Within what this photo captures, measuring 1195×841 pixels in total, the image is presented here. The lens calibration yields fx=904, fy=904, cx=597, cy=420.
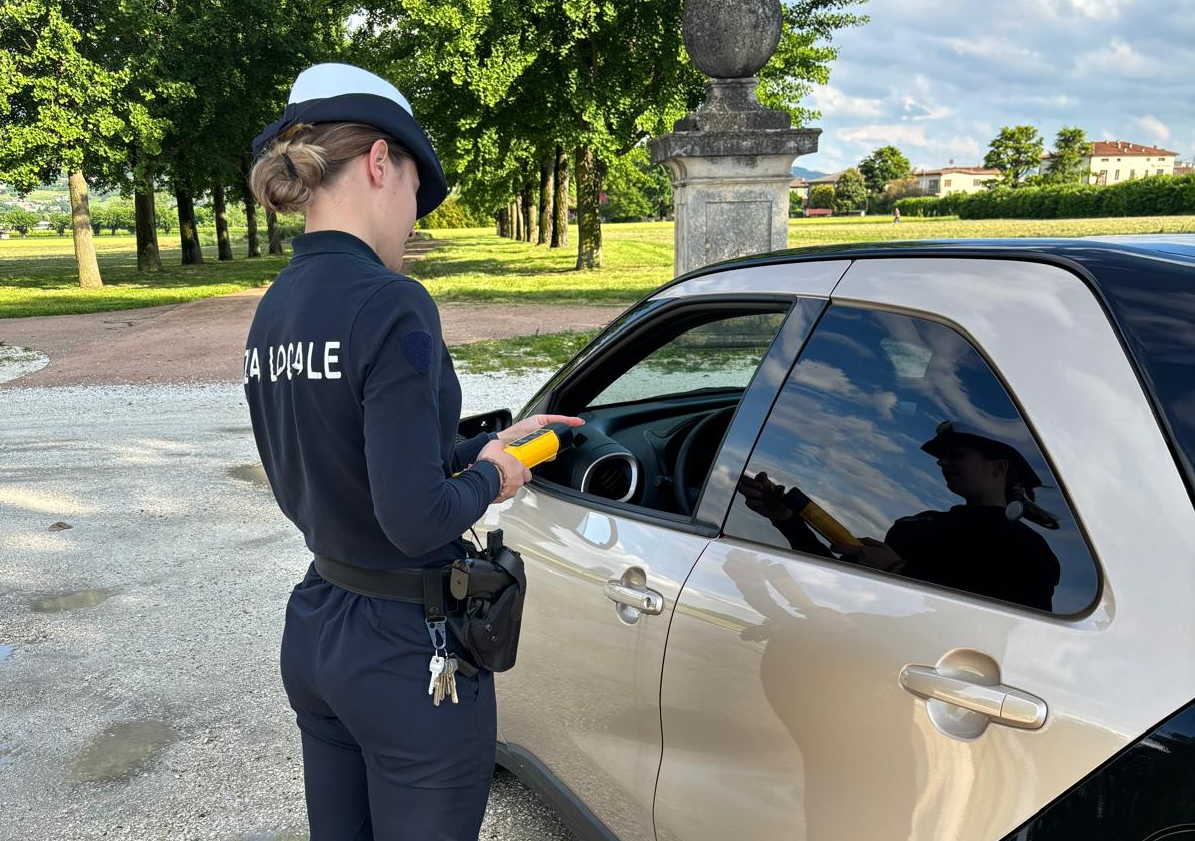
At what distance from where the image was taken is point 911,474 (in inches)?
61.0

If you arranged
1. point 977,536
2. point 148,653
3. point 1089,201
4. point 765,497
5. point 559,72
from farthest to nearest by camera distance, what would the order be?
point 1089,201 → point 559,72 → point 148,653 → point 765,497 → point 977,536

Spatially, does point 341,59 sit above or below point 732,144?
above

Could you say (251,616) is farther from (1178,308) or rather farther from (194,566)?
A: (1178,308)

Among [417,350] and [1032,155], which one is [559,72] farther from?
[1032,155]

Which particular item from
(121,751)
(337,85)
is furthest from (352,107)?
(121,751)

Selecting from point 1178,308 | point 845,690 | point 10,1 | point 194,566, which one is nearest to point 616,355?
point 845,690

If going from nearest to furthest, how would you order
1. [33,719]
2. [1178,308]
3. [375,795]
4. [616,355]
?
[1178,308], [375,795], [616,355], [33,719]

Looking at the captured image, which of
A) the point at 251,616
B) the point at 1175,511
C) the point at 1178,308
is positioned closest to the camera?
the point at 1175,511

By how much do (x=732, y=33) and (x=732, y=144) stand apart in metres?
0.93

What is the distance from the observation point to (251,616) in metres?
4.43

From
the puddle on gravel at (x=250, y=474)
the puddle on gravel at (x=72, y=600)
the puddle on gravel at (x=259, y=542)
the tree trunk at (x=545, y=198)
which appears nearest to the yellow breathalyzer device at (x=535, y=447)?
the puddle on gravel at (x=72, y=600)

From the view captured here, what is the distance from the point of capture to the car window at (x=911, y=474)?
1.35 meters

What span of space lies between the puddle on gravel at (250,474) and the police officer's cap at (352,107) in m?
5.50

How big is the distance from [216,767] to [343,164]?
98.4 inches
